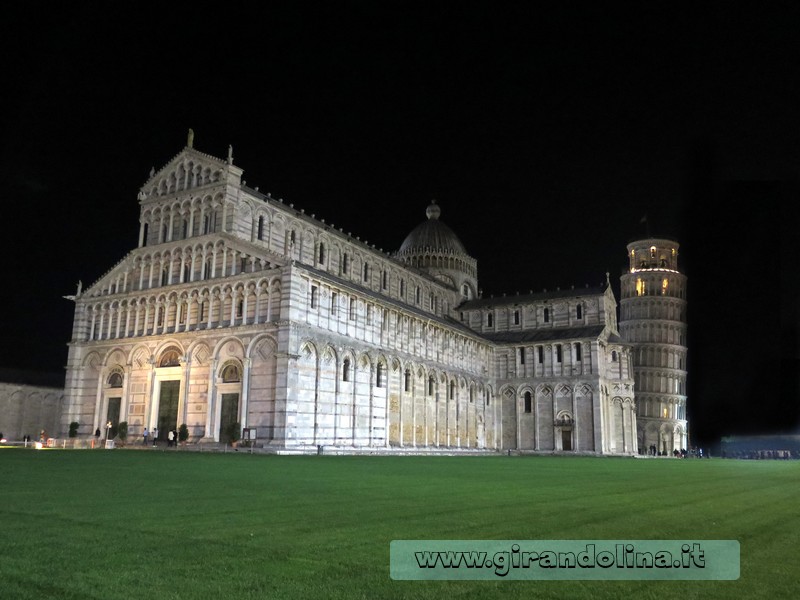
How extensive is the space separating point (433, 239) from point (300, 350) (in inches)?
1623

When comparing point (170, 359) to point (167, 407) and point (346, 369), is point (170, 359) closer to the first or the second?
point (167, 407)

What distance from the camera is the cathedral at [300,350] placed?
4247cm

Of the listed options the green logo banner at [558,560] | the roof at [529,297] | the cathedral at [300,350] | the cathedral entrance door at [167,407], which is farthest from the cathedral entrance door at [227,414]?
the roof at [529,297]

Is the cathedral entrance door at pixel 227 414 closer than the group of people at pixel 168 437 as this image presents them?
Yes

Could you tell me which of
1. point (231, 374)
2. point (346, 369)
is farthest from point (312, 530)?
point (346, 369)

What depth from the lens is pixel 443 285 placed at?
249ft

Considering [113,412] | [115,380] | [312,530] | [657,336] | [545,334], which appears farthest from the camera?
[657,336]

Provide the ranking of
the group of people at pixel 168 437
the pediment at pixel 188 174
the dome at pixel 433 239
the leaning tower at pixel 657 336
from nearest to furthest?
the group of people at pixel 168 437 < the pediment at pixel 188 174 < the dome at pixel 433 239 < the leaning tower at pixel 657 336

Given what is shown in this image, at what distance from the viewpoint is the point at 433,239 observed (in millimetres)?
80125

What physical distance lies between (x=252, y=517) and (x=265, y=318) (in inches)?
1317

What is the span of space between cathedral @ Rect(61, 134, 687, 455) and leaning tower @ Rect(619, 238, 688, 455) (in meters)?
17.8

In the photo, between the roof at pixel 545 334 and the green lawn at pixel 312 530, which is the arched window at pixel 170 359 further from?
the roof at pixel 545 334

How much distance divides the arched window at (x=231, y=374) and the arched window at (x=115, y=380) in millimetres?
10427

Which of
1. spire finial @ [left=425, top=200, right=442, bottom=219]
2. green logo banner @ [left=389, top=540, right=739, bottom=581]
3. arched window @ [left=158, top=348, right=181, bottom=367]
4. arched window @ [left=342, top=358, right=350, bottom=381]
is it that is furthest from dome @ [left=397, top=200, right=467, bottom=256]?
green logo banner @ [left=389, top=540, right=739, bottom=581]
